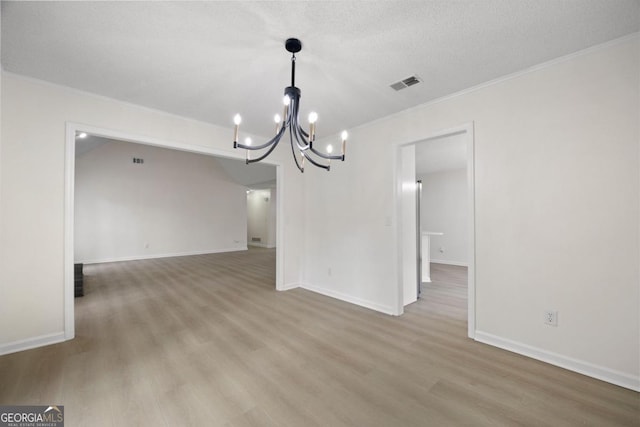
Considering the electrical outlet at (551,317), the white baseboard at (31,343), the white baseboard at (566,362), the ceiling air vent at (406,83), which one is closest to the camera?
the white baseboard at (566,362)

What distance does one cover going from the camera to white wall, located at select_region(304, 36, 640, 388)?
199 centimetres

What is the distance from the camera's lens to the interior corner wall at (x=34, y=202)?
2461 mm

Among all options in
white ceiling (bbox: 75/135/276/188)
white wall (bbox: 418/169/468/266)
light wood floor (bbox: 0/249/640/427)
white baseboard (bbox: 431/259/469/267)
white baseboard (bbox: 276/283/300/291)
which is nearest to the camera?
light wood floor (bbox: 0/249/640/427)

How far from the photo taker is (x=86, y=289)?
4566 mm

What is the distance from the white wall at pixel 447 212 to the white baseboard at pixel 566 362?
5123 millimetres

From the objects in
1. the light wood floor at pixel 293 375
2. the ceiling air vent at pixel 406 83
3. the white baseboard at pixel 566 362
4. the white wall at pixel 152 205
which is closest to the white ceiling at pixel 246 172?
the white wall at pixel 152 205

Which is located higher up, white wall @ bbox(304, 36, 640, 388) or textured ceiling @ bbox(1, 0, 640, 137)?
textured ceiling @ bbox(1, 0, 640, 137)

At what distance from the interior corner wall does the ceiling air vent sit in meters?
3.38

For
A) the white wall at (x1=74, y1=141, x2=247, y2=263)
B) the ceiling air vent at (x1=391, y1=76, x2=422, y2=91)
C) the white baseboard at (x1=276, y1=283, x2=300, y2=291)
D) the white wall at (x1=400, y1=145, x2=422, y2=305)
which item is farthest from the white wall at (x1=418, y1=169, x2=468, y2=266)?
the white wall at (x1=74, y1=141, x2=247, y2=263)

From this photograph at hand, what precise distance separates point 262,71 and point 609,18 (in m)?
2.72

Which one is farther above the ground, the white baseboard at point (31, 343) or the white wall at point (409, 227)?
the white wall at point (409, 227)

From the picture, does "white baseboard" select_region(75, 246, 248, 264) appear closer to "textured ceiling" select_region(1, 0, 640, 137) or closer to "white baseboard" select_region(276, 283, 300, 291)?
"white baseboard" select_region(276, 283, 300, 291)

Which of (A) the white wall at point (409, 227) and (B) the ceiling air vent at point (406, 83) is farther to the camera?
(A) the white wall at point (409, 227)

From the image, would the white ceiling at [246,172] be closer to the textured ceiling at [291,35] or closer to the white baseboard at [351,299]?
the white baseboard at [351,299]
